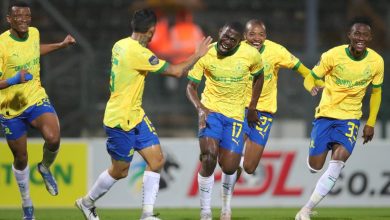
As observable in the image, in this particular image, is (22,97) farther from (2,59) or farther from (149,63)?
(149,63)

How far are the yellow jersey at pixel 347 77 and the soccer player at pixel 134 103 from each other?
6.74 ft

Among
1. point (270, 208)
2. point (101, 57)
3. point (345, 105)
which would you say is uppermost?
point (345, 105)

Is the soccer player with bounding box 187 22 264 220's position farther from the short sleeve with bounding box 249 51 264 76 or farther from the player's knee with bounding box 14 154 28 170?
the player's knee with bounding box 14 154 28 170

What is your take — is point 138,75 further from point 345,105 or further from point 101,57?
point 101,57

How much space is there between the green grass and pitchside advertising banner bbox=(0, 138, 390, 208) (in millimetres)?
796

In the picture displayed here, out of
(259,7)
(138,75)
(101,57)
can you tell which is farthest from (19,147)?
(259,7)

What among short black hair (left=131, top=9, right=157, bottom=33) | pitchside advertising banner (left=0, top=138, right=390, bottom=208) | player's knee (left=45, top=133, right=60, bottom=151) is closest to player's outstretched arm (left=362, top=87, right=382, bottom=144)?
short black hair (left=131, top=9, right=157, bottom=33)

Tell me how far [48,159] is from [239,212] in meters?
3.90

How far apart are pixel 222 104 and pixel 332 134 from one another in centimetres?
153

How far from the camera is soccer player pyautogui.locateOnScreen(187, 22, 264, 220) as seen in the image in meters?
11.2

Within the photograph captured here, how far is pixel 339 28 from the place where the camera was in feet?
76.9

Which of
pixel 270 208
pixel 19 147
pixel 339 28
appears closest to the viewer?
pixel 19 147

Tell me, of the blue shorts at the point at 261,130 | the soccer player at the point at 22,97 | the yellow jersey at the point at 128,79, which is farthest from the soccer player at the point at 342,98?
the soccer player at the point at 22,97

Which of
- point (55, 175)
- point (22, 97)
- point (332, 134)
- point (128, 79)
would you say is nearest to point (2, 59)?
point (22, 97)
